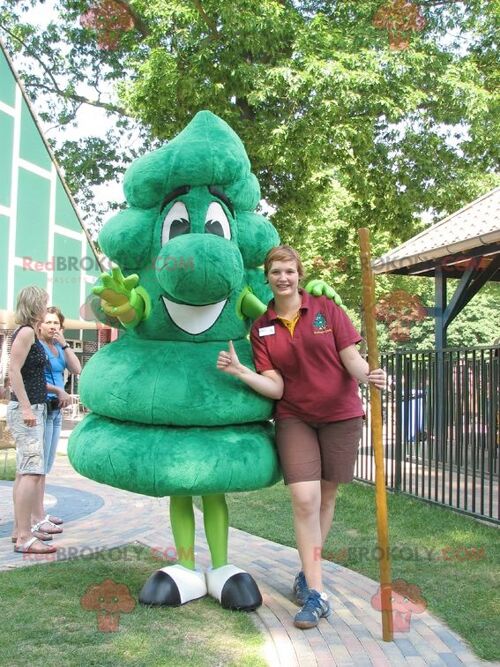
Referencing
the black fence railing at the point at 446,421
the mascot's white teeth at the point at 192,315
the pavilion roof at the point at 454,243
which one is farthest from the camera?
the pavilion roof at the point at 454,243

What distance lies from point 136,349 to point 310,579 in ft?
5.00

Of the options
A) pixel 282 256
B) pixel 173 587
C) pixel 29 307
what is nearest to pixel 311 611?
pixel 173 587

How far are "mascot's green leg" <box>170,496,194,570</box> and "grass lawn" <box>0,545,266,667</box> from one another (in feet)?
0.85

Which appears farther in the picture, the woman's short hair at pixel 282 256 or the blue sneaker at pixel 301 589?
the blue sneaker at pixel 301 589

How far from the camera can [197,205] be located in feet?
12.1

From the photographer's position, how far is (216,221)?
3.75 metres

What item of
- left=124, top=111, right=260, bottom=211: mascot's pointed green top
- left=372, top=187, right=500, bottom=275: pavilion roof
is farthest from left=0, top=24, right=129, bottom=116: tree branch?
left=124, top=111, right=260, bottom=211: mascot's pointed green top

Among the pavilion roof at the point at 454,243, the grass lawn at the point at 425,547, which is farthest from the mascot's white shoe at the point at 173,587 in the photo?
the pavilion roof at the point at 454,243

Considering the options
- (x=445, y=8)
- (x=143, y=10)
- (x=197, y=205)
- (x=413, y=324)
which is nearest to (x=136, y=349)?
(x=197, y=205)

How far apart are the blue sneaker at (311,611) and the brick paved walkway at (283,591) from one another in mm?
41

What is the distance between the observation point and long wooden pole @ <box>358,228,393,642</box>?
331 centimetres

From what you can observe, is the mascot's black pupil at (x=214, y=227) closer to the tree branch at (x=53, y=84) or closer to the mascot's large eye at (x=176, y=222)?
Result: the mascot's large eye at (x=176, y=222)

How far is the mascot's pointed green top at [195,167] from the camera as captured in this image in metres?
3.69

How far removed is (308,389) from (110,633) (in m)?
1.55
